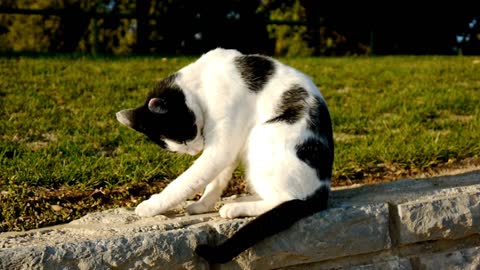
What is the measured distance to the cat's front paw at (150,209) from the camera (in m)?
2.80

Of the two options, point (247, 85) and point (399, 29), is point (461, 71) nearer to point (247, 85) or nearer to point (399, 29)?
point (247, 85)

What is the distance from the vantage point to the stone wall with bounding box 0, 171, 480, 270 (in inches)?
97.2

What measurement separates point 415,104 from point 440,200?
3.16 meters

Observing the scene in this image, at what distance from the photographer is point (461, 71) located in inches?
326

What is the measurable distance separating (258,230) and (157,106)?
0.72 m

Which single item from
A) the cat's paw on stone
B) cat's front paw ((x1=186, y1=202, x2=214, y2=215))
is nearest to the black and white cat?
the cat's paw on stone

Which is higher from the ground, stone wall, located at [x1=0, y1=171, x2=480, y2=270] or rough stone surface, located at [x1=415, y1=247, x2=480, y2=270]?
stone wall, located at [x1=0, y1=171, x2=480, y2=270]

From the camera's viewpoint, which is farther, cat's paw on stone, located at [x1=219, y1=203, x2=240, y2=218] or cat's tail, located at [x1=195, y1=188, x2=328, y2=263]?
cat's paw on stone, located at [x1=219, y1=203, x2=240, y2=218]

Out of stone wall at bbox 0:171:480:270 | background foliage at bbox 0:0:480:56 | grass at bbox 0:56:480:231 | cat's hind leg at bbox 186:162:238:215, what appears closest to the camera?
stone wall at bbox 0:171:480:270

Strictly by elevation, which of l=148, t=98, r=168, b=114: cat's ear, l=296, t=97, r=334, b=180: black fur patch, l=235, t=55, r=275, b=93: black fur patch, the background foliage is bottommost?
the background foliage

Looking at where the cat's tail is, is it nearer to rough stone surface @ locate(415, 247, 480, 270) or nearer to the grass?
rough stone surface @ locate(415, 247, 480, 270)

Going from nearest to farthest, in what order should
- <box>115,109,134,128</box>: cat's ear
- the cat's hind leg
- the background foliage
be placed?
<box>115,109,134,128</box>: cat's ear < the cat's hind leg < the background foliage

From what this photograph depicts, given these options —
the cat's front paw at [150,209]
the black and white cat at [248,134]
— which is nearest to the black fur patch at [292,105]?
the black and white cat at [248,134]

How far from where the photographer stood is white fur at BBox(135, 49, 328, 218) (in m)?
2.67
